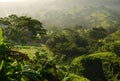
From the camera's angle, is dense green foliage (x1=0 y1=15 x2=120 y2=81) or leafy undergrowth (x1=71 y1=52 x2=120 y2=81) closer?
dense green foliage (x1=0 y1=15 x2=120 y2=81)

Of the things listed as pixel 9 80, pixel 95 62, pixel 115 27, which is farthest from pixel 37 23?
pixel 115 27

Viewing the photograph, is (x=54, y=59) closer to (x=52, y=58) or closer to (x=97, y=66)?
(x=52, y=58)

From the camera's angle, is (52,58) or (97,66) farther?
(97,66)

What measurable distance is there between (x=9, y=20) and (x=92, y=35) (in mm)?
34106

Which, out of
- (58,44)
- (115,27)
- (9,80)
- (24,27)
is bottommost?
(115,27)

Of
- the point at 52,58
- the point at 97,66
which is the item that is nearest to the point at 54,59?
the point at 52,58

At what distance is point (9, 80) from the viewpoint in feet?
51.5

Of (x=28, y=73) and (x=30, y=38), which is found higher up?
(x=28, y=73)

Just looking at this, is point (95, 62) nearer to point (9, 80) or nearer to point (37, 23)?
point (37, 23)

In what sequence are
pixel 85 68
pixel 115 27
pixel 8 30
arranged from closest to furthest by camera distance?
pixel 85 68 → pixel 8 30 → pixel 115 27

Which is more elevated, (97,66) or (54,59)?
(54,59)

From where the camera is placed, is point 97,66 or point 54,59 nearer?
point 54,59

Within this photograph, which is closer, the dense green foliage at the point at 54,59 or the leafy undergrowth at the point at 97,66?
the dense green foliage at the point at 54,59

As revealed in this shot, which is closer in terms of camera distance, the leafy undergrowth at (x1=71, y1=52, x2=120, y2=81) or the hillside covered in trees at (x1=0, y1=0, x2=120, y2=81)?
the hillside covered in trees at (x1=0, y1=0, x2=120, y2=81)
